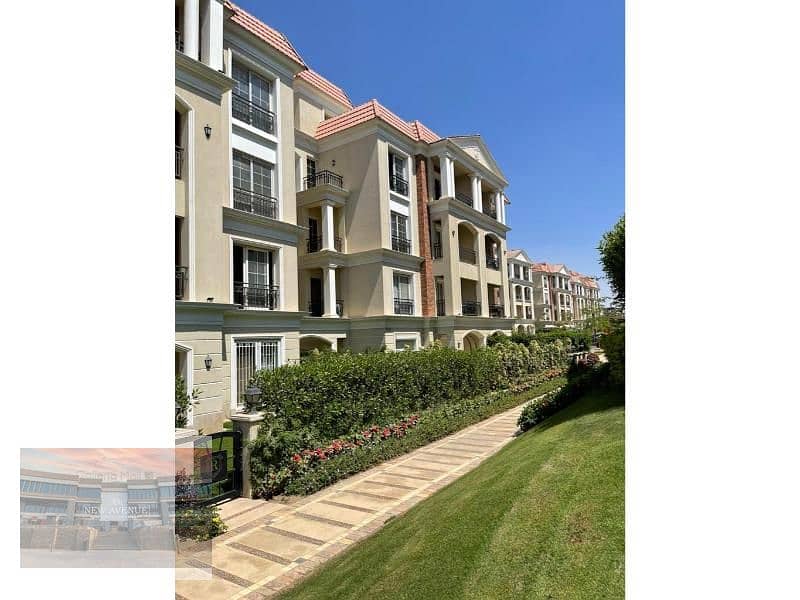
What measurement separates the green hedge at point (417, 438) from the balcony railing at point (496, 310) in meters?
8.18

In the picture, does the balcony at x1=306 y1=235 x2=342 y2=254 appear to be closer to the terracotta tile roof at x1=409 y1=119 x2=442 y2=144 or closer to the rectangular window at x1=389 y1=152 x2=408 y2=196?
the rectangular window at x1=389 y1=152 x2=408 y2=196

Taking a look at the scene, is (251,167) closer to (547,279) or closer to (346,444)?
(346,444)

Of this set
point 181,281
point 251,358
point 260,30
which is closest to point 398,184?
point 260,30

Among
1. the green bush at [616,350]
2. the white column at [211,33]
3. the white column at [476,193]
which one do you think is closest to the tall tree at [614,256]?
the green bush at [616,350]

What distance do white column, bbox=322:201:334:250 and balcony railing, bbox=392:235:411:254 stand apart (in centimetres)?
283

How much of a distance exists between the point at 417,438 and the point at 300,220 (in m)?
10.7

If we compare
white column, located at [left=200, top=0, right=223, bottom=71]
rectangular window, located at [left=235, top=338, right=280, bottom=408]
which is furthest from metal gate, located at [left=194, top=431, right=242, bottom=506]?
white column, located at [left=200, top=0, right=223, bottom=71]

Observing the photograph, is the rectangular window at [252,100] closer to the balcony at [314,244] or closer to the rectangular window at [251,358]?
the balcony at [314,244]

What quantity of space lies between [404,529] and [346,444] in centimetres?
350

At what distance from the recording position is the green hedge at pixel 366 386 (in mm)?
7352

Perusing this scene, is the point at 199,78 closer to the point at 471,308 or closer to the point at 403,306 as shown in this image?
the point at 403,306

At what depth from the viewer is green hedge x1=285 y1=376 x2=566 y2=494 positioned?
7.09m
